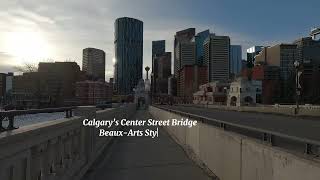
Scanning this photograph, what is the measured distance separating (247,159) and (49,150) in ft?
10.5

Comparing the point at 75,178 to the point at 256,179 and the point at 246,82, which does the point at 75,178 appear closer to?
the point at 256,179

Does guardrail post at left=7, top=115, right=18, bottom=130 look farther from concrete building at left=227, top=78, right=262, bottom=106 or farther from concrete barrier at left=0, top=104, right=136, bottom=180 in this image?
concrete building at left=227, top=78, right=262, bottom=106

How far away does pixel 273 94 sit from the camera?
147 m

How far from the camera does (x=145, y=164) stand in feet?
47.2

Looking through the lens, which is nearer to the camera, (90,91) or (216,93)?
(90,91)

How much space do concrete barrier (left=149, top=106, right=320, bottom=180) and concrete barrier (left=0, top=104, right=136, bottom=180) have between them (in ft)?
10.1

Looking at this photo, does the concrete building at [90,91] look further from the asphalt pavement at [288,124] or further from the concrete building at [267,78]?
the asphalt pavement at [288,124]

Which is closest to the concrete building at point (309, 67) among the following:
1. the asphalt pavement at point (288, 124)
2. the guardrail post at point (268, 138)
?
the asphalt pavement at point (288, 124)

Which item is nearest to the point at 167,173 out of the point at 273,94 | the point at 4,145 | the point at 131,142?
the point at 4,145

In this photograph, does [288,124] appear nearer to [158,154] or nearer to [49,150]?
[158,154]

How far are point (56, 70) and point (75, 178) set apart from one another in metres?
118

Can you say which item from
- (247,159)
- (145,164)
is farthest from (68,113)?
(247,159)

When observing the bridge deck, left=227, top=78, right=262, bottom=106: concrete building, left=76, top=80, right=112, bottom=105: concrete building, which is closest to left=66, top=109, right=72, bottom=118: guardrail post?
the bridge deck

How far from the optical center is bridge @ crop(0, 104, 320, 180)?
6008mm
